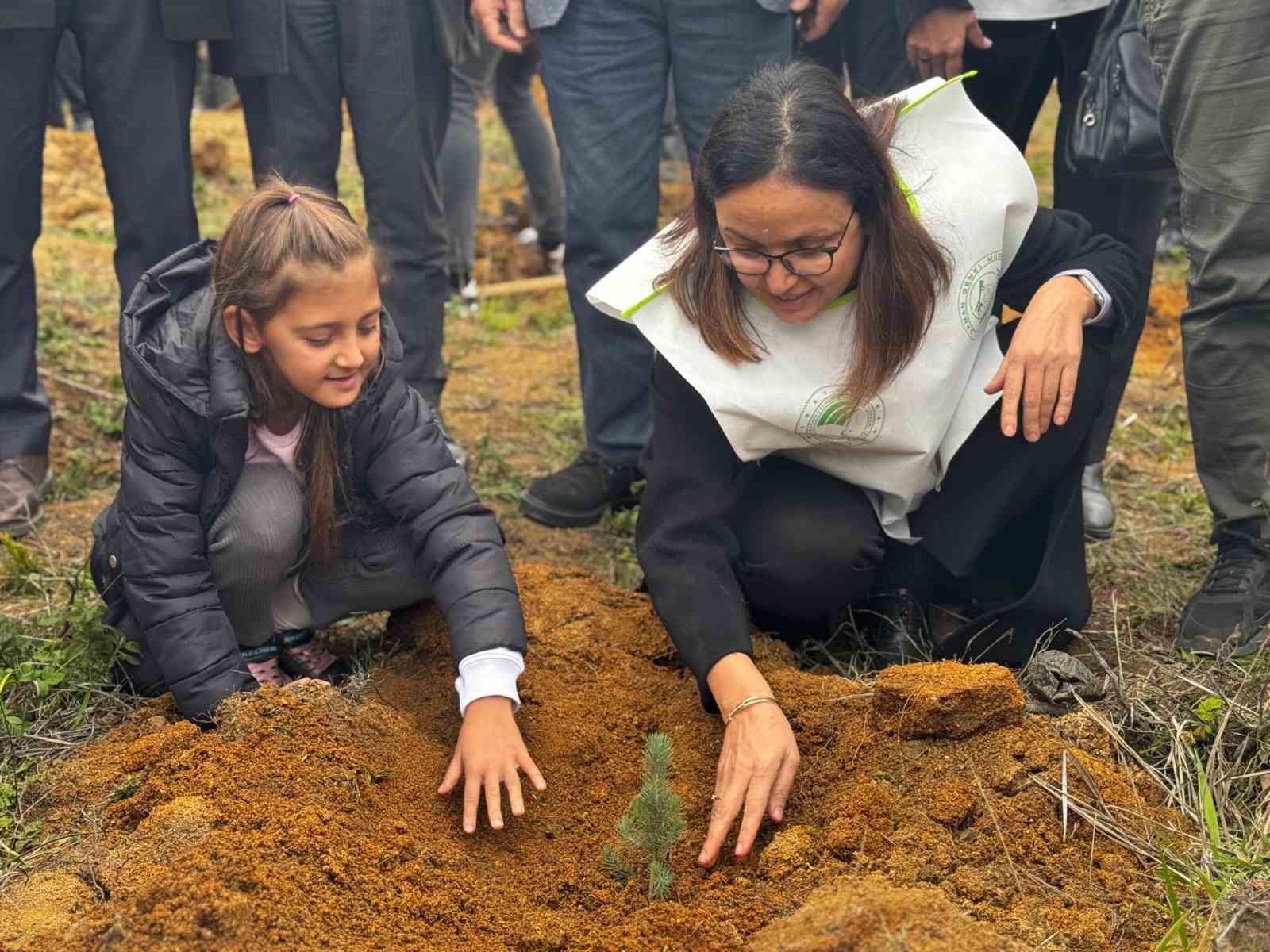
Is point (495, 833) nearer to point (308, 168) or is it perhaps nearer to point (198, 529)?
point (198, 529)

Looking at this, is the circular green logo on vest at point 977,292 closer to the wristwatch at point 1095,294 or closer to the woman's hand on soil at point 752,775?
the wristwatch at point 1095,294

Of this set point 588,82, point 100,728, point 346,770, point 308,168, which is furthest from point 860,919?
point 308,168

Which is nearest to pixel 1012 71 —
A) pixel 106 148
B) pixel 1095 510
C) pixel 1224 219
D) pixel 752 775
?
pixel 1224 219

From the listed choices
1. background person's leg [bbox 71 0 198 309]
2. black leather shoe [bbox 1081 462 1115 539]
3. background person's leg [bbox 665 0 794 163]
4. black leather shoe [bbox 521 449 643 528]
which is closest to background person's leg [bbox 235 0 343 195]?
background person's leg [bbox 71 0 198 309]

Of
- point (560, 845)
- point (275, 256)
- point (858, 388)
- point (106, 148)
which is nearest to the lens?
point (560, 845)

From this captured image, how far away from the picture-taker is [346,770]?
7.39ft

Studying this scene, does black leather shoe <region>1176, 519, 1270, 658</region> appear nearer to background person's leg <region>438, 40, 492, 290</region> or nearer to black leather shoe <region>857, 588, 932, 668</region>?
black leather shoe <region>857, 588, 932, 668</region>

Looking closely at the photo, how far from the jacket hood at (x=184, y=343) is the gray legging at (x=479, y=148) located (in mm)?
2582

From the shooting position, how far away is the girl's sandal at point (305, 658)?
2.84 metres

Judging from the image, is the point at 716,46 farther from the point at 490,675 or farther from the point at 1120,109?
the point at 490,675

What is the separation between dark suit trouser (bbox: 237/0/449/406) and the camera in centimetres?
340

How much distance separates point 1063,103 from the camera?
10.8 feet

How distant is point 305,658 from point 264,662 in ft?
0.34

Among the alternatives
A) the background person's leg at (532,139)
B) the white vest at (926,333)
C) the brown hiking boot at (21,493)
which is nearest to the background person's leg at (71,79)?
the background person's leg at (532,139)
